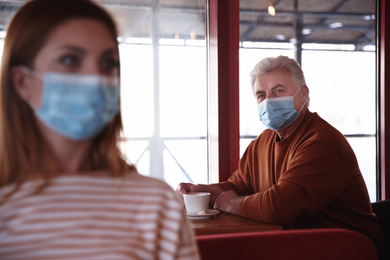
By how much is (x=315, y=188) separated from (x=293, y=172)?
0.36 ft

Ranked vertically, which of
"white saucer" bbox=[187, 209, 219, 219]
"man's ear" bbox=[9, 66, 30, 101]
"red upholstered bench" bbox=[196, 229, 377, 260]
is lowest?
"white saucer" bbox=[187, 209, 219, 219]

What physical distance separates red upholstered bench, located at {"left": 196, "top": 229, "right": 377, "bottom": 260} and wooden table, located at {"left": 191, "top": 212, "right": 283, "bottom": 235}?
42cm

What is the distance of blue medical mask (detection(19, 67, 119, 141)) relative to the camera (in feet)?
2.76

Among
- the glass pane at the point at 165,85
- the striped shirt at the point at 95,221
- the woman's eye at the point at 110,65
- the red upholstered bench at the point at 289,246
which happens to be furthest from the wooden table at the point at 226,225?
the glass pane at the point at 165,85

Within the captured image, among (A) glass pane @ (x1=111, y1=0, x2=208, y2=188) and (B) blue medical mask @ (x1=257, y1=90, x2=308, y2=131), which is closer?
(B) blue medical mask @ (x1=257, y1=90, x2=308, y2=131)

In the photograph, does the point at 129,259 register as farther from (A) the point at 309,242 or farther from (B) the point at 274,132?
(B) the point at 274,132

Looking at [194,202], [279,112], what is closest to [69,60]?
[194,202]

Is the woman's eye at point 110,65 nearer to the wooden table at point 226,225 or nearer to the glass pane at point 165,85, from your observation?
the wooden table at point 226,225

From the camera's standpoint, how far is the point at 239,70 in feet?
8.91

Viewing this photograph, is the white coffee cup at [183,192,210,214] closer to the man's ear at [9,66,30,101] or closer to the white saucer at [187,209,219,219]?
the white saucer at [187,209,219,219]

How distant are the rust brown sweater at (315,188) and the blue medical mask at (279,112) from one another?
72 mm

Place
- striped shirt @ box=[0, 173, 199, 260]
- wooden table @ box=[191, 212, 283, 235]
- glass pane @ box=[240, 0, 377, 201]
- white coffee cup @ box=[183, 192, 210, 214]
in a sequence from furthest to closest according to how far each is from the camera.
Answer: glass pane @ box=[240, 0, 377, 201], white coffee cup @ box=[183, 192, 210, 214], wooden table @ box=[191, 212, 283, 235], striped shirt @ box=[0, 173, 199, 260]

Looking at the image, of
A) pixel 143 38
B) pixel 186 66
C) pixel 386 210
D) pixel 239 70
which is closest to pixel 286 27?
pixel 239 70

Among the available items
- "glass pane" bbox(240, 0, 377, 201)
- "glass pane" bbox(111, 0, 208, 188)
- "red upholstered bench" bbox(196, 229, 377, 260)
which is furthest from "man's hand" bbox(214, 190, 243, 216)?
"glass pane" bbox(240, 0, 377, 201)
